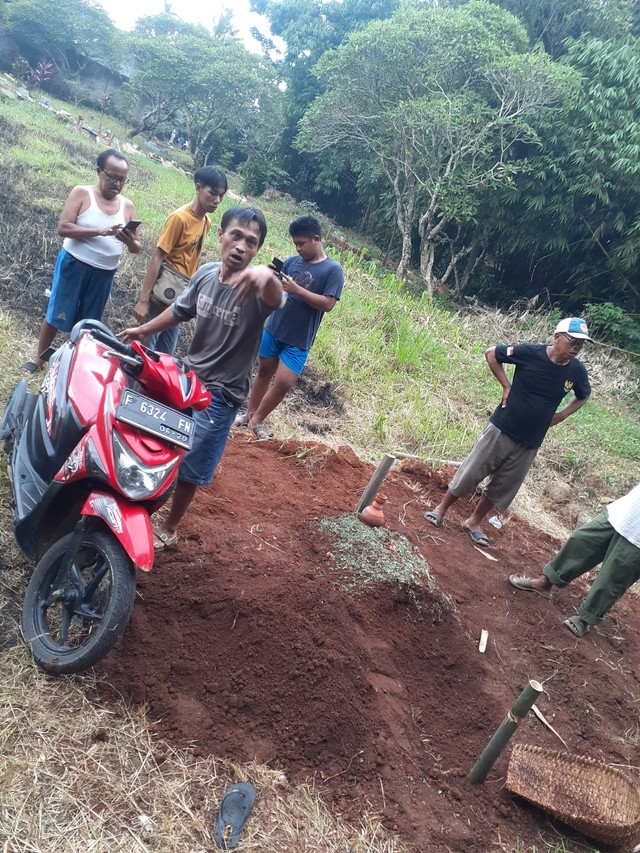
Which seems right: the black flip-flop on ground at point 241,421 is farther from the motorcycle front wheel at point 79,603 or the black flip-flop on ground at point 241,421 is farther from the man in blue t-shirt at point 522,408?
the motorcycle front wheel at point 79,603

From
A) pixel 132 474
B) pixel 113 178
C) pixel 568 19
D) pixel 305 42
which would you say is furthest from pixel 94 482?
pixel 305 42

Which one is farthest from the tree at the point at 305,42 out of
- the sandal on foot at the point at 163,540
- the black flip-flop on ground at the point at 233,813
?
the black flip-flop on ground at the point at 233,813

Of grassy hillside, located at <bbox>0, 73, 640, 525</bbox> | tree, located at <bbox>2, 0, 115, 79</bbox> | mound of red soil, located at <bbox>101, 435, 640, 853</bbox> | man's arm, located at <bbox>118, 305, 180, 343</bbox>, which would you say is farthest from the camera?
tree, located at <bbox>2, 0, 115, 79</bbox>

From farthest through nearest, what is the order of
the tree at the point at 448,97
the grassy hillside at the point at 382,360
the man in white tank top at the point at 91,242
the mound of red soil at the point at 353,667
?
the tree at the point at 448,97 < the grassy hillside at the point at 382,360 < the man in white tank top at the point at 91,242 < the mound of red soil at the point at 353,667

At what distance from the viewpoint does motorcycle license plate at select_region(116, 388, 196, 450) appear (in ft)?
7.01

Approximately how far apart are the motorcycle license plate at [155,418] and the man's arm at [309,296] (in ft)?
5.42

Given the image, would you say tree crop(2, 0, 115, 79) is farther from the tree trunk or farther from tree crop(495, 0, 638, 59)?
the tree trunk

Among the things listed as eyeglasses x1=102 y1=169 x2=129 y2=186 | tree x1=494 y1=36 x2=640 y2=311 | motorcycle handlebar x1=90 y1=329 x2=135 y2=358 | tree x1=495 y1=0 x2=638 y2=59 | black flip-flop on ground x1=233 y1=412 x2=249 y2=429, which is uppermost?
tree x1=495 y1=0 x2=638 y2=59

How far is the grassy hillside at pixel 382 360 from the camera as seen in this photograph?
5363 mm

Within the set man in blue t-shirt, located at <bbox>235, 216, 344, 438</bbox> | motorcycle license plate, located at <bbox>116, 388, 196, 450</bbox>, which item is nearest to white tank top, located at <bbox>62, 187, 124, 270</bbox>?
man in blue t-shirt, located at <bbox>235, 216, 344, 438</bbox>

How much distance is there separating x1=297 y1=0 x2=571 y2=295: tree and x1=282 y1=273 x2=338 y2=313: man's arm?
35.5 ft

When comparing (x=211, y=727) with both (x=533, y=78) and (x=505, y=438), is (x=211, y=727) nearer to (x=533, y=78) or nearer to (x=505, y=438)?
(x=505, y=438)

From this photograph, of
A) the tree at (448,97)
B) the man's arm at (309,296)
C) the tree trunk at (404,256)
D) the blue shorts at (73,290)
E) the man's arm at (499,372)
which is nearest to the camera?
the blue shorts at (73,290)

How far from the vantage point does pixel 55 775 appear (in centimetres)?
179
